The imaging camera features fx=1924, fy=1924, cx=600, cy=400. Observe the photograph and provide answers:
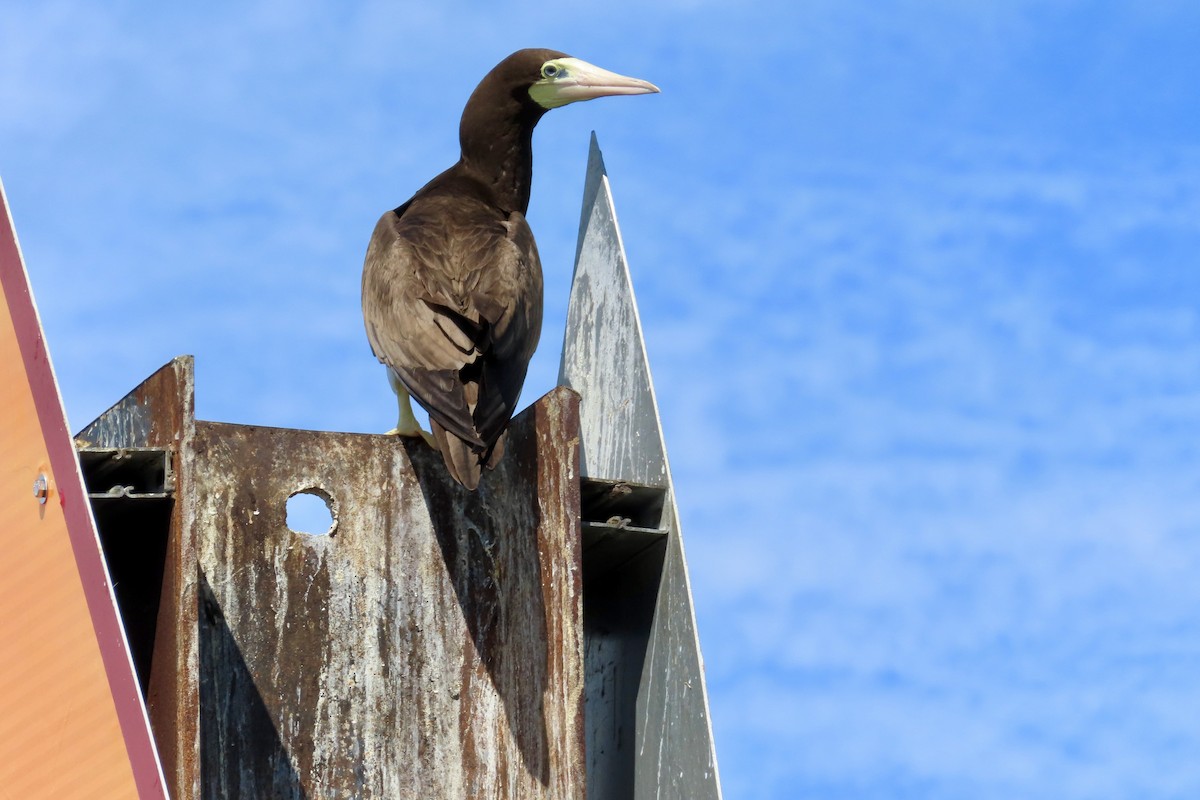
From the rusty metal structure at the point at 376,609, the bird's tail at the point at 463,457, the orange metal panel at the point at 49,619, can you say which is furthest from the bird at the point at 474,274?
the orange metal panel at the point at 49,619

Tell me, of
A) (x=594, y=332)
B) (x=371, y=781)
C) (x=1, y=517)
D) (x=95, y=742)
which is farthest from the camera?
(x=594, y=332)

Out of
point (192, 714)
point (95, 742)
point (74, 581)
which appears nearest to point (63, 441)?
point (74, 581)

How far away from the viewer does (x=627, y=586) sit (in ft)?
19.8

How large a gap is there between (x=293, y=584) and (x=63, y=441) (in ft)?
4.31

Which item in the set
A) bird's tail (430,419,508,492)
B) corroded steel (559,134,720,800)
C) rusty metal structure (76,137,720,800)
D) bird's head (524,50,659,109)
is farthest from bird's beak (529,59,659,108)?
bird's tail (430,419,508,492)

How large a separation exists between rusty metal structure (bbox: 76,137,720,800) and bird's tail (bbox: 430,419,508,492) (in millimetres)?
257

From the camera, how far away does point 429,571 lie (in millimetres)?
5496

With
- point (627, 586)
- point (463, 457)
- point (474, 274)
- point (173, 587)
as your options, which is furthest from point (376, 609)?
point (474, 274)

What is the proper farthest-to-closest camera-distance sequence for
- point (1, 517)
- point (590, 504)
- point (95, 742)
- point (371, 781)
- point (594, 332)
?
point (594, 332) → point (590, 504) → point (371, 781) → point (1, 517) → point (95, 742)

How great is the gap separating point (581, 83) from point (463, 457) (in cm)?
222

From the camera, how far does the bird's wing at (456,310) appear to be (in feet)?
18.1

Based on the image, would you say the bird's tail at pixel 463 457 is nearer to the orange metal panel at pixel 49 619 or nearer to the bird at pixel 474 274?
the bird at pixel 474 274

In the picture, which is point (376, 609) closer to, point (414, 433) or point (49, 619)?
point (414, 433)

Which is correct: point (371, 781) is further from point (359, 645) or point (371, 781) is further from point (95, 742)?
point (95, 742)
